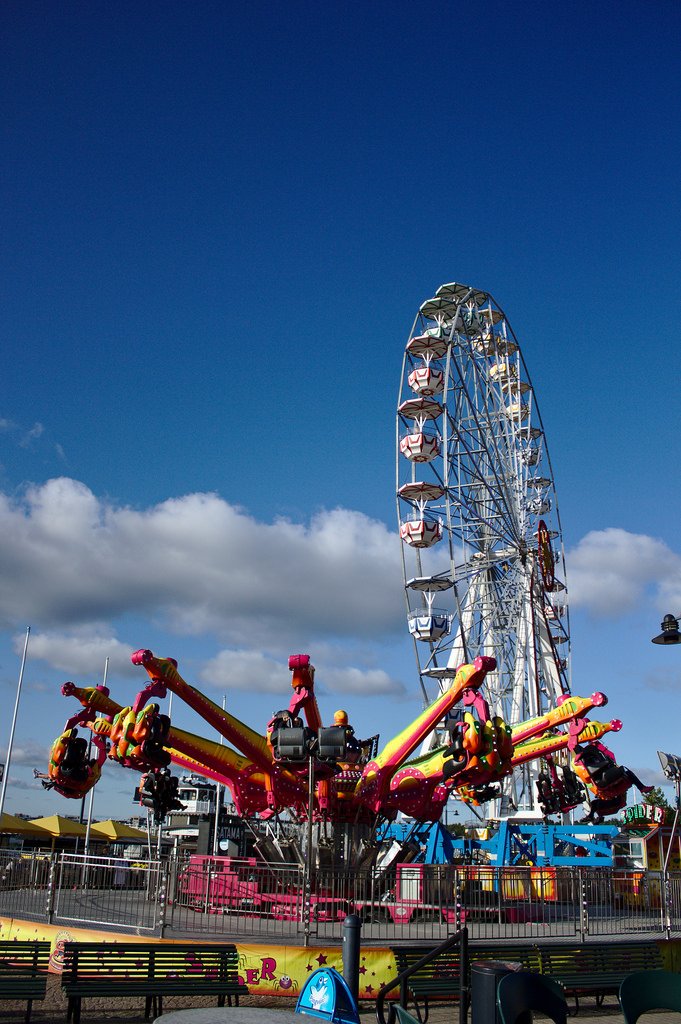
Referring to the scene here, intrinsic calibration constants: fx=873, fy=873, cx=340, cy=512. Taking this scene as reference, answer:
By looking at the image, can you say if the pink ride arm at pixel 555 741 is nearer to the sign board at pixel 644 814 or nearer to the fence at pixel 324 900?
the fence at pixel 324 900

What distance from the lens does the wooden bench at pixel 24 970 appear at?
902 cm

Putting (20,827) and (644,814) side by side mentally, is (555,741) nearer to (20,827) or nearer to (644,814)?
(644,814)

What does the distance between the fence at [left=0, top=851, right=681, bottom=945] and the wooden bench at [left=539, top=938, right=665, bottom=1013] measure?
1303mm

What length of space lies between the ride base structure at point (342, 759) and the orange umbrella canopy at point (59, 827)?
24.4 metres

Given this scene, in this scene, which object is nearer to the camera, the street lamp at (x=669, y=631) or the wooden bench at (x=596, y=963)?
the wooden bench at (x=596, y=963)

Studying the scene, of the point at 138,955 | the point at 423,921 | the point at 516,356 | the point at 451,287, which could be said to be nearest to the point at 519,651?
the point at 516,356

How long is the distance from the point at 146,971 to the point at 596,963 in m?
6.27

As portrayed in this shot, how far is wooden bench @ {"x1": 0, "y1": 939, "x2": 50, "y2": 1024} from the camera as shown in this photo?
902cm

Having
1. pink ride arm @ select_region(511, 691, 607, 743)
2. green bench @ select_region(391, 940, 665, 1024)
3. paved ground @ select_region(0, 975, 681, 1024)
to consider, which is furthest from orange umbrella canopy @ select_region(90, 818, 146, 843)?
green bench @ select_region(391, 940, 665, 1024)

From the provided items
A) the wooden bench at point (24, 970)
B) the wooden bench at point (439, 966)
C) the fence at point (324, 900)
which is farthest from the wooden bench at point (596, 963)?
the wooden bench at point (24, 970)

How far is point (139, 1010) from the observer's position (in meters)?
10.7

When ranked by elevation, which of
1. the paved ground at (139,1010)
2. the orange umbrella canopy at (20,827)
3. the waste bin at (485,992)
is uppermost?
→ the orange umbrella canopy at (20,827)

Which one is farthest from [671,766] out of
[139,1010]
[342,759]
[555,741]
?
[139,1010]

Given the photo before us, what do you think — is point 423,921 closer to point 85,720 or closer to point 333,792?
point 333,792
